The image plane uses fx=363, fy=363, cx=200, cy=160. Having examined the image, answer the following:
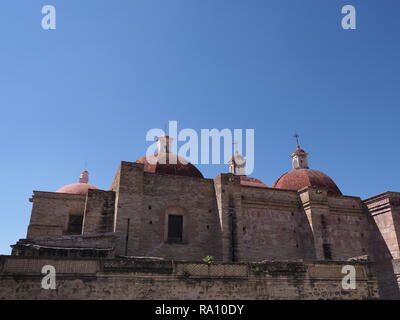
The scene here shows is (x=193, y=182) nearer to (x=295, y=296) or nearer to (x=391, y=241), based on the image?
(x=295, y=296)

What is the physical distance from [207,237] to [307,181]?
27.8 ft

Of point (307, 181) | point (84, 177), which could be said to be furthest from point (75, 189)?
point (307, 181)

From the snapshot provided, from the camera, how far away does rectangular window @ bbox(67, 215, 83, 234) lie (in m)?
19.9

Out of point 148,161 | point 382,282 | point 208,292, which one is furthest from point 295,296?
point 148,161

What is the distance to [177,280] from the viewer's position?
11.2 meters

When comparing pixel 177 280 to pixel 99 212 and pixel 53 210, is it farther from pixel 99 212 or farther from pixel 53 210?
pixel 53 210

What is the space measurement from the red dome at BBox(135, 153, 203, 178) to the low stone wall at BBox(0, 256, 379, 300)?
8.35 m

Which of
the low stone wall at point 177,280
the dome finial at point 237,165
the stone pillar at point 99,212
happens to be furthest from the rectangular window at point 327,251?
the dome finial at point 237,165

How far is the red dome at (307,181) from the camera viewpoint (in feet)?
72.8

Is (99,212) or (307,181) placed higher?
(307,181)

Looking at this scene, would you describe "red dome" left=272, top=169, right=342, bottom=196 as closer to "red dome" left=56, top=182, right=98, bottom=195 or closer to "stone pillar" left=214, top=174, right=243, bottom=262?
"stone pillar" left=214, top=174, right=243, bottom=262
